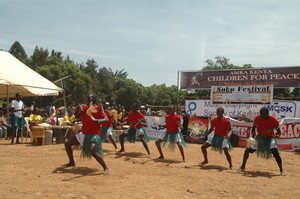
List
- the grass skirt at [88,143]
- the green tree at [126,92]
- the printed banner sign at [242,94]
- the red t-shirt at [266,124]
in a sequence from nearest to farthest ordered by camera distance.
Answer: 1. the grass skirt at [88,143]
2. the red t-shirt at [266,124]
3. the printed banner sign at [242,94]
4. the green tree at [126,92]

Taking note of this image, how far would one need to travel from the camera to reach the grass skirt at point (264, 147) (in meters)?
7.53

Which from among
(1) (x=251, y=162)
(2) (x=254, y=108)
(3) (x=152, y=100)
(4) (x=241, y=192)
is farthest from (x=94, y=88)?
(4) (x=241, y=192)

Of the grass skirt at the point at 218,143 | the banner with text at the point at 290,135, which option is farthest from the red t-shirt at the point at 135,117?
the banner with text at the point at 290,135

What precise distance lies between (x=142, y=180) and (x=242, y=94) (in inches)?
419

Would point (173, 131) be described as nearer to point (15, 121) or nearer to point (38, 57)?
point (15, 121)

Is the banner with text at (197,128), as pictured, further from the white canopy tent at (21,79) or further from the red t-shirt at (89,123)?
the red t-shirt at (89,123)

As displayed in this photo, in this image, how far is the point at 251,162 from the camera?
9.36 meters

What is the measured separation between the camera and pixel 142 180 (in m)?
6.14

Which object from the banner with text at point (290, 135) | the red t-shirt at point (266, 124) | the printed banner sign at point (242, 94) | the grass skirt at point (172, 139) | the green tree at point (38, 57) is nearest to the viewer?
the red t-shirt at point (266, 124)

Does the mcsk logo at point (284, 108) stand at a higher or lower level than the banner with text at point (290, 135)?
higher

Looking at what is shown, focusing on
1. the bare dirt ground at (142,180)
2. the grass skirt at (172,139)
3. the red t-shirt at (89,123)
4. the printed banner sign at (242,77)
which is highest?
the printed banner sign at (242,77)

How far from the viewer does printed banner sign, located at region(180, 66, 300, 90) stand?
15033 mm

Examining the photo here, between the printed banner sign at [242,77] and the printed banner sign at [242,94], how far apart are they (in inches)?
26.9

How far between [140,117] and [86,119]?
3.50 m
